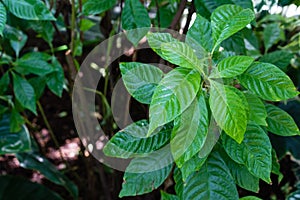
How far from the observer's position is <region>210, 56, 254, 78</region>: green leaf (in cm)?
50

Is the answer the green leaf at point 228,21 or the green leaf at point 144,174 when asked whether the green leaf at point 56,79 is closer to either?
the green leaf at point 144,174

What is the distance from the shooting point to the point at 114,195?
1.31m

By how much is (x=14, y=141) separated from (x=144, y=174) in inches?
26.3

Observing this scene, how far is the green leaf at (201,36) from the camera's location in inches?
23.4

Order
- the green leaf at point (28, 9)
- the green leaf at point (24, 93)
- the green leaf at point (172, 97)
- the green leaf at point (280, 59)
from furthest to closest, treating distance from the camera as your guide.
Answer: the green leaf at point (24, 93) → the green leaf at point (280, 59) → the green leaf at point (28, 9) → the green leaf at point (172, 97)

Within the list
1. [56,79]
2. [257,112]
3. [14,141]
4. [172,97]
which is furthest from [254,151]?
[14,141]

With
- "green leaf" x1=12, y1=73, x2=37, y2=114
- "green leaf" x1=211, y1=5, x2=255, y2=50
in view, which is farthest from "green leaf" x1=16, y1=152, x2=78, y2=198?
"green leaf" x1=211, y1=5, x2=255, y2=50

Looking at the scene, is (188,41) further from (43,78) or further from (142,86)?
(43,78)

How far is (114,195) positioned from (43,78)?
45cm

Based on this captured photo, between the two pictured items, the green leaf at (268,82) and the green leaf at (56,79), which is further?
the green leaf at (56,79)

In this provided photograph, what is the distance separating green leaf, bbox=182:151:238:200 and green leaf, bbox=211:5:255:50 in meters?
0.19

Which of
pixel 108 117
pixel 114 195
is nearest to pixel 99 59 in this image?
pixel 108 117

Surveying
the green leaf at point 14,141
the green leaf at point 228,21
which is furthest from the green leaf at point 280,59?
the green leaf at point 14,141

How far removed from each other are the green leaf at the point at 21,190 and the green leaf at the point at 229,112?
0.85 meters
